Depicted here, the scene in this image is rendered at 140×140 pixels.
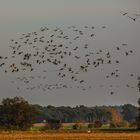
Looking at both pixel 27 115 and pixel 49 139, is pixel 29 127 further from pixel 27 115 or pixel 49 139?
pixel 49 139

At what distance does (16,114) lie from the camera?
19062cm

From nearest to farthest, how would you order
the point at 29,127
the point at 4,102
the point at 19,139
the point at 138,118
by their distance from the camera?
the point at 19,139 → the point at 138,118 → the point at 29,127 → the point at 4,102

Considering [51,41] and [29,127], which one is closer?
[51,41]

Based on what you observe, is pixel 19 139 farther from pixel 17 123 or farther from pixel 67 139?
pixel 17 123

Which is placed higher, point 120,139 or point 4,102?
point 4,102

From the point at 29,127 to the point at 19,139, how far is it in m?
99.2

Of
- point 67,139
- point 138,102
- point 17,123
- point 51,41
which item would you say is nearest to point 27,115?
point 17,123

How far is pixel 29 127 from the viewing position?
18438cm

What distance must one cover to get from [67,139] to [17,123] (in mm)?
102738

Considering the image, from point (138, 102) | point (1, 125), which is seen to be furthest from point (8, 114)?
point (138, 102)

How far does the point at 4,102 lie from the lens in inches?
7746

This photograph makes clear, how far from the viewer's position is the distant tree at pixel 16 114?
7387 inches

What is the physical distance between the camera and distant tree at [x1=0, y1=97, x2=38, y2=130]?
188 m

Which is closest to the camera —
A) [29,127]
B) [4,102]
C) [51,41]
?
[51,41]
